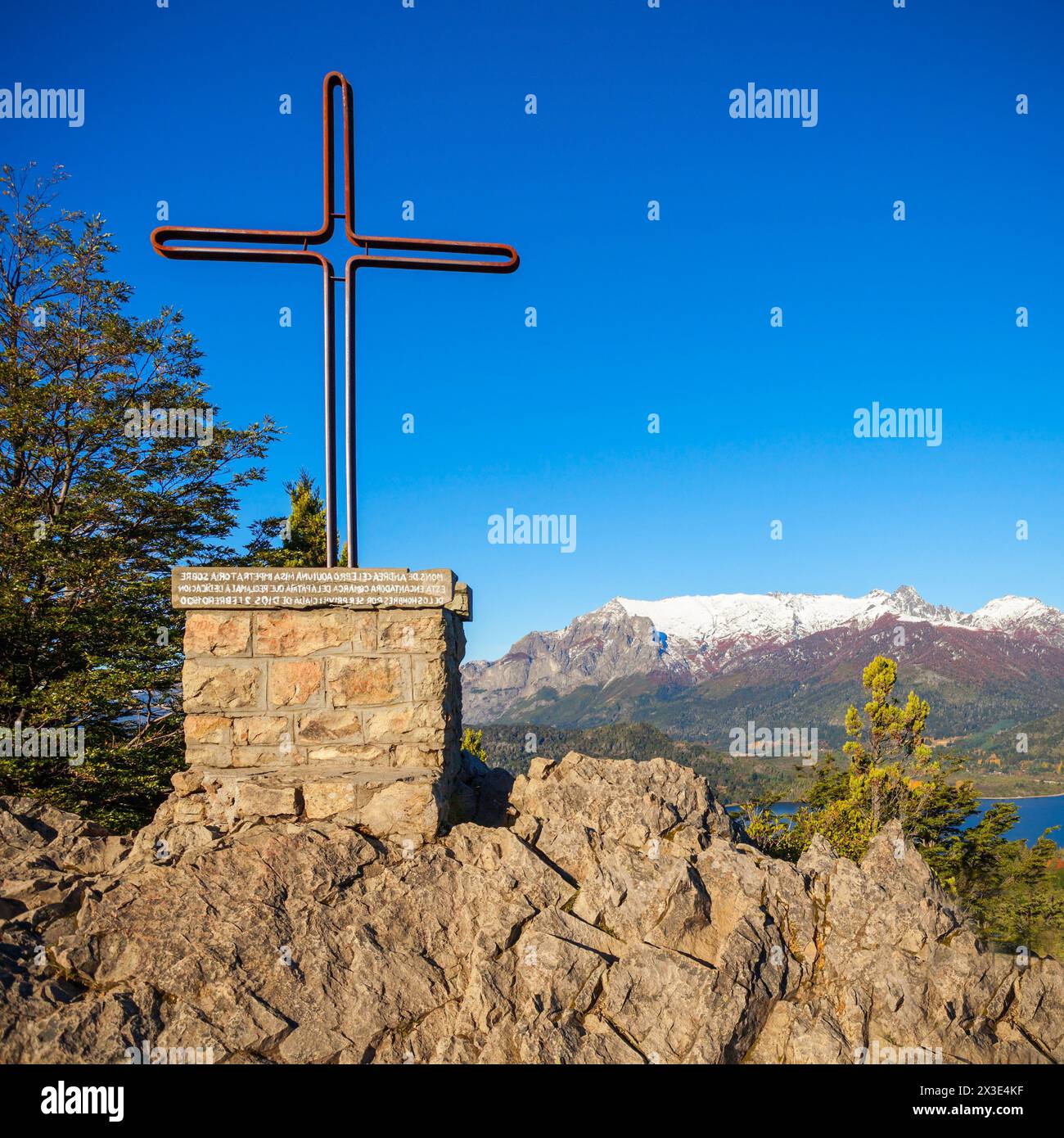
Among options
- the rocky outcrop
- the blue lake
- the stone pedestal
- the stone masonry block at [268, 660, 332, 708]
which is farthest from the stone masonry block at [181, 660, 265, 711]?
the blue lake

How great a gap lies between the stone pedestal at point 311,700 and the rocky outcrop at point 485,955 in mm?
422

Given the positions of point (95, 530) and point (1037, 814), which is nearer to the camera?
point (95, 530)

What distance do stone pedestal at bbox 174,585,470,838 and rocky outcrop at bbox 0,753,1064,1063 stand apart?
0.42m

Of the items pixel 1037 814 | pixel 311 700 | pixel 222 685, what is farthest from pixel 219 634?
pixel 1037 814

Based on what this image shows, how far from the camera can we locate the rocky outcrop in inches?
164

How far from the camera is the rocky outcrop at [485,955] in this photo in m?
4.18

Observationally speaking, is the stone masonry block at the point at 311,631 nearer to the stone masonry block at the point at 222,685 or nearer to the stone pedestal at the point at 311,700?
the stone pedestal at the point at 311,700

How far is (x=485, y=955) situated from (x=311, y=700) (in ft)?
8.04

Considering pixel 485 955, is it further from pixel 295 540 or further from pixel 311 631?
pixel 295 540

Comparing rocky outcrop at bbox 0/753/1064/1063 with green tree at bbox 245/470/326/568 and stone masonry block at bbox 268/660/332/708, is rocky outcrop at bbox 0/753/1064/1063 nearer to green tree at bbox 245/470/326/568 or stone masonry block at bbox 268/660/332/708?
stone masonry block at bbox 268/660/332/708

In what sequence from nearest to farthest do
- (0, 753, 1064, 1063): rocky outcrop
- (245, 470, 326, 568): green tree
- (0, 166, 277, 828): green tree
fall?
(0, 753, 1064, 1063): rocky outcrop
(0, 166, 277, 828): green tree
(245, 470, 326, 568): green tree

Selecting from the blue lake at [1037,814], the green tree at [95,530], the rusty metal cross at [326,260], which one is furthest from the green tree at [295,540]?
the blue lake at [1037,814]

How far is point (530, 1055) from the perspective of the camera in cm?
411

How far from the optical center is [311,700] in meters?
6.01
